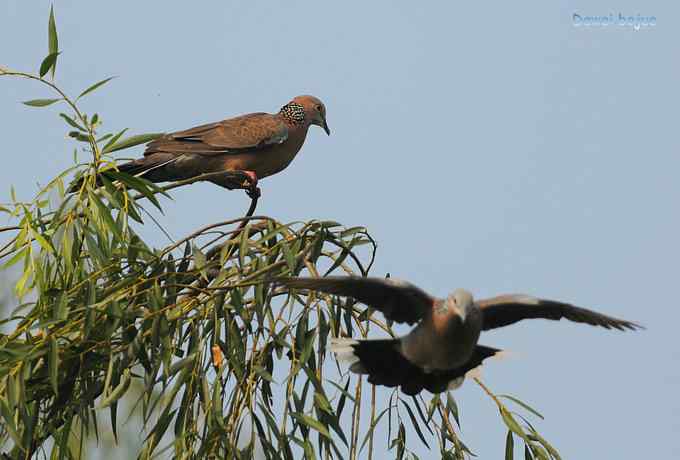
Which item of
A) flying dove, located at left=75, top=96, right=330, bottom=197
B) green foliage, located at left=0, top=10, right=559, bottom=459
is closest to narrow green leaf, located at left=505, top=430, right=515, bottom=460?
green foliage, located at left=0, top=10, right=559, bottom=459

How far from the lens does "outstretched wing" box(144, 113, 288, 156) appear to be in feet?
22.8

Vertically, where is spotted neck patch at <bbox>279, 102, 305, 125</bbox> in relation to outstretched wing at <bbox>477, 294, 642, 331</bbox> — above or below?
above

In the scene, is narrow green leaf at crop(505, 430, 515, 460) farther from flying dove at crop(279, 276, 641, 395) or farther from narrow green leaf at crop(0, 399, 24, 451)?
narrow green leaf at crop(0, 399, 24, 451)

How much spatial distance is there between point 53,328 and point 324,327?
1.11 metres

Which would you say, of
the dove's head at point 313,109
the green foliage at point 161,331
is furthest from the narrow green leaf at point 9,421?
the dove's head at point 313,109

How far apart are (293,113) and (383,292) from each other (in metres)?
3.70

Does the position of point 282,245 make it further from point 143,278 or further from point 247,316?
point 143,278

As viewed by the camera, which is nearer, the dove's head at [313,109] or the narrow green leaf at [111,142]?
the narrow green leaf at [111,142]

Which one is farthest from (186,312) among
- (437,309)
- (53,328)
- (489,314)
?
(489,314)

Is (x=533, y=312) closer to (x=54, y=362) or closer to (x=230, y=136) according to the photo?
(x=54, y=362)

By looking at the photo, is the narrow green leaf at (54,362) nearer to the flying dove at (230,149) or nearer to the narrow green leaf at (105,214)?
the narrow green leaf at (105,214)

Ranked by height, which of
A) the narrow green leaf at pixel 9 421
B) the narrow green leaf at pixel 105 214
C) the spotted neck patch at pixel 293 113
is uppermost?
the spotted neck patch at pixel 293 113

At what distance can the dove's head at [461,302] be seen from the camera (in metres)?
3.99

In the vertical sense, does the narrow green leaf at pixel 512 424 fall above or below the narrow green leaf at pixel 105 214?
below
